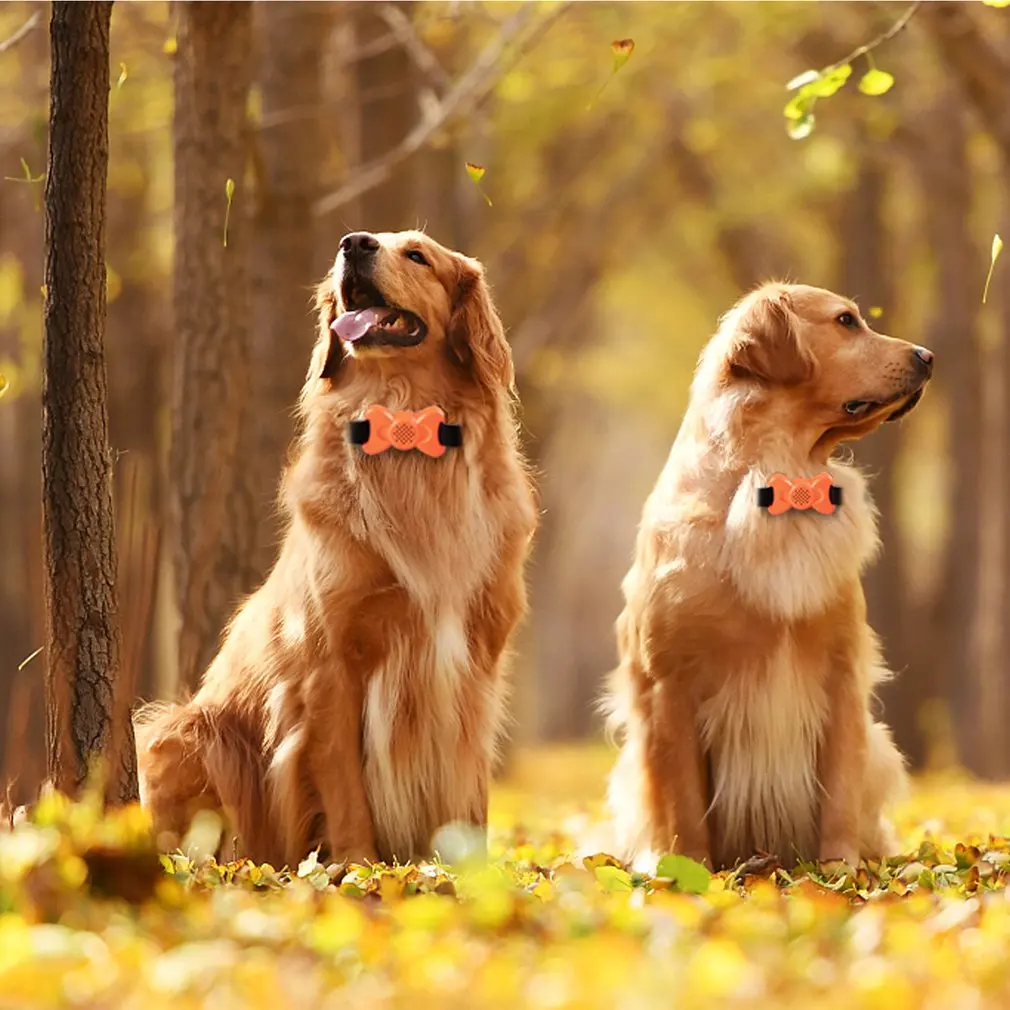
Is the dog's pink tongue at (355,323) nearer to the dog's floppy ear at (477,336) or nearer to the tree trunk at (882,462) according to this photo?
the dog's floppy ear at (477,336)

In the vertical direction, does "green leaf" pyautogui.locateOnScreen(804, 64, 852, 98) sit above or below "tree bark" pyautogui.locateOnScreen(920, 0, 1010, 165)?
below

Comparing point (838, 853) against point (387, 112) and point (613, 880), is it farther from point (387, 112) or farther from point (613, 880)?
point (387, 112)

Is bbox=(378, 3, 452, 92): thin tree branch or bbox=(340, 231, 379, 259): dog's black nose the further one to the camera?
bbox=(378, 3, 452, 92): thin tree branch

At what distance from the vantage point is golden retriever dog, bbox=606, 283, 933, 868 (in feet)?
16.8

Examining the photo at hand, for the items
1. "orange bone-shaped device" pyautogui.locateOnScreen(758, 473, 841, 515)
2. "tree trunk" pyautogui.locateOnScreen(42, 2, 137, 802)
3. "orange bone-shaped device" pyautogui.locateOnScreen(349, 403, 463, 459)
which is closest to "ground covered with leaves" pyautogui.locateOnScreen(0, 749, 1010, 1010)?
"tree trunk" pyautogui.locateOnScreen(42, 2, 137, 802)

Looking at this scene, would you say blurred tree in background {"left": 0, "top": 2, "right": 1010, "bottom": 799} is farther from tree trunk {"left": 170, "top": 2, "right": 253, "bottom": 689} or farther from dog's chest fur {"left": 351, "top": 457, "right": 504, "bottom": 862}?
dog's chest fur {"left": 351, "top": 457, "right": 504, "bottom": 862}

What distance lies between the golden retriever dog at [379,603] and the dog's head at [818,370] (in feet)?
2.83

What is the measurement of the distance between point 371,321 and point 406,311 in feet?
0.49

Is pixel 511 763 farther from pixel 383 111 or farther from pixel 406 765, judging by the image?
pixel 406 765

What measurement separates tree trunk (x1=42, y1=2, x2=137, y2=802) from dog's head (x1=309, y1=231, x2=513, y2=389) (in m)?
1.07

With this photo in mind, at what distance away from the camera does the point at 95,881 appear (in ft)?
11.1

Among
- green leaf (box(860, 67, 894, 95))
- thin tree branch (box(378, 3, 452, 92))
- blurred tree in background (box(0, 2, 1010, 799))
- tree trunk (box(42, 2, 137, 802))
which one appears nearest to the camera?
tree trunk (box(42, 2, 137, 802))

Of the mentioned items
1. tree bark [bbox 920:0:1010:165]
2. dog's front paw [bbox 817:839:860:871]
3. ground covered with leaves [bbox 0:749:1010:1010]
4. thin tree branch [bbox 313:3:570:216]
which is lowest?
dog's front paw [bbox 817:839:860:871]

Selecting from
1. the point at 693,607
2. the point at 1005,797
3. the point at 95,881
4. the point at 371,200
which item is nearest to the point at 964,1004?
the point at 95,881
